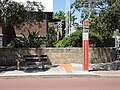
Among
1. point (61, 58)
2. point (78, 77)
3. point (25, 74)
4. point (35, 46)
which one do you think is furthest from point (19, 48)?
point (78, 77)

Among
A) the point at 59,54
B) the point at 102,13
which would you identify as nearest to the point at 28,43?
the point at 59,54

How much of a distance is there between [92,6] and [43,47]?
5207 millimetres

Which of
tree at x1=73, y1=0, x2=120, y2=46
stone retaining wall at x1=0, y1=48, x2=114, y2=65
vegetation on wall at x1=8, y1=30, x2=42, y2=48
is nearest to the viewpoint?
tree at x1=73, y1=0, x2=120, y2=46

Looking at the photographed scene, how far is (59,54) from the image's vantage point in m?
22.2

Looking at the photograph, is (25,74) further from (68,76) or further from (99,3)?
(99,3)

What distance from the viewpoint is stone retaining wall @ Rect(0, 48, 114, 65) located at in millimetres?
21516

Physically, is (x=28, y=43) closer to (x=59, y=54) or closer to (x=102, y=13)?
(x=59, y=54)

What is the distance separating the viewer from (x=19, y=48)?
21.8 m

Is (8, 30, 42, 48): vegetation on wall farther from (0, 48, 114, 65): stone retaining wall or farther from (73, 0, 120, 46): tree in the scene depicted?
(73, 0, 120, 46): tree

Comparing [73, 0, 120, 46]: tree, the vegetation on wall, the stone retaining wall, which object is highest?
[73, 0, 120, 46]: tree

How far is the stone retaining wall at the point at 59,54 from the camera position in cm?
2152

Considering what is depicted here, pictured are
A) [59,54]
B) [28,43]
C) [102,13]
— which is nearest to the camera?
[102,13]

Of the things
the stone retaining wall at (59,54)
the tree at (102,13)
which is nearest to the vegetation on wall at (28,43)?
the stone retaining wall at (59,54)

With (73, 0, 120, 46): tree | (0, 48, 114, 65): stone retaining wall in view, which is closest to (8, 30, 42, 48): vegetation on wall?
(0, 48, 114, 65): stone retaining wall
